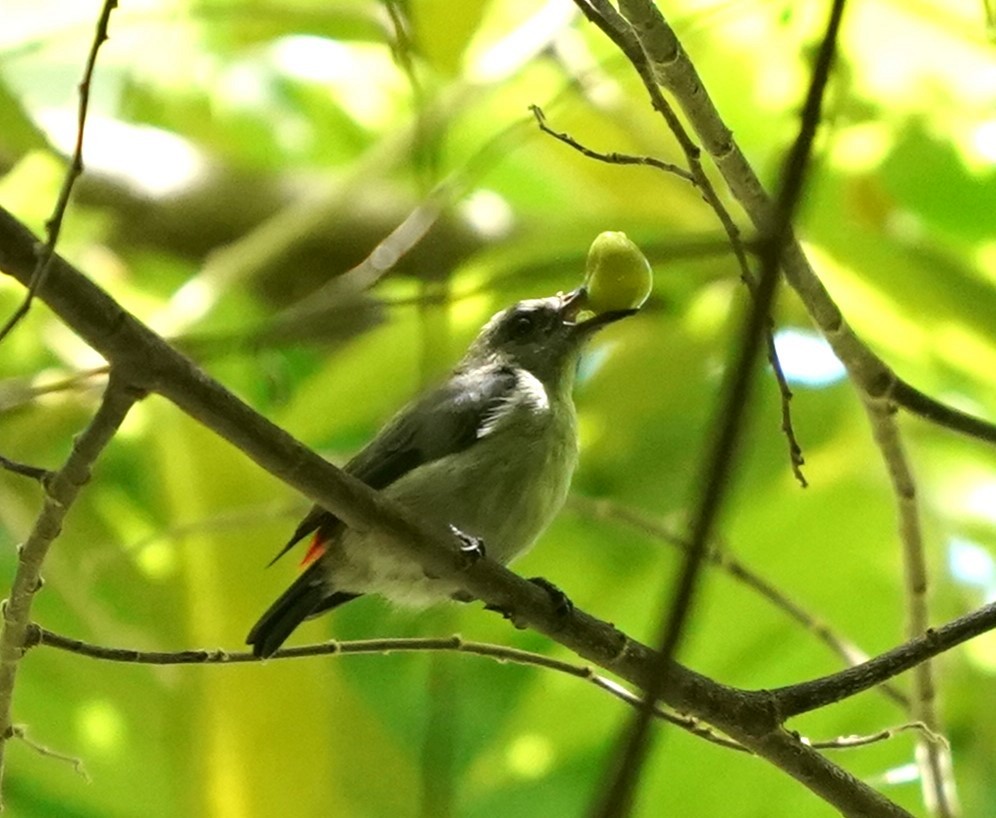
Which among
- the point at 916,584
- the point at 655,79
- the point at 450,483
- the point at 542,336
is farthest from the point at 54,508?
the point at 542,336

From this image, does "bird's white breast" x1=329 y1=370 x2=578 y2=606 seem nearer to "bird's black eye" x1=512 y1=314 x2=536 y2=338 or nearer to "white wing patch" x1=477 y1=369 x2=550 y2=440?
"white wing patch" x1=477 y1=369 x2=550 y2=440

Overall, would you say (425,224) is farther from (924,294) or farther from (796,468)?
(924,294)

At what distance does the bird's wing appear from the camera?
244 cm

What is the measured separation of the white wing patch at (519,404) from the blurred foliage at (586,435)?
14 cm

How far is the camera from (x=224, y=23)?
3.37 metres

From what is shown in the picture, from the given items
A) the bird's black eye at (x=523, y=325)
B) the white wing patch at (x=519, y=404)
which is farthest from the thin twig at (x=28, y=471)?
the bird's black eye at (x=523, y=325)

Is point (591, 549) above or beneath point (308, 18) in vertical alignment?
beneath

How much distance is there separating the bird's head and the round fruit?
833mm

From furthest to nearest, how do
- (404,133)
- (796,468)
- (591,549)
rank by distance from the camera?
(591,549) < (404,133) < (796,468)

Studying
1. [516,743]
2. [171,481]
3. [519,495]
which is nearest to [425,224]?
[519,495]

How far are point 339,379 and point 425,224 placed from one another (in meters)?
0.68

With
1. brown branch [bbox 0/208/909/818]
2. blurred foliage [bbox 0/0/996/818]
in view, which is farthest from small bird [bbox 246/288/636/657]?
brown branch [bbox 0/208/909/818]

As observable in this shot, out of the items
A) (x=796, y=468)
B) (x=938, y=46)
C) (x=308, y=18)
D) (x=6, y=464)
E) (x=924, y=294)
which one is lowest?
(x=6, y=464)

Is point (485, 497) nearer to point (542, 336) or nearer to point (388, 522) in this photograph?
point (542, 336)
